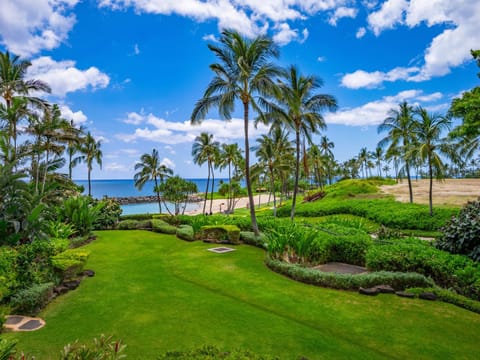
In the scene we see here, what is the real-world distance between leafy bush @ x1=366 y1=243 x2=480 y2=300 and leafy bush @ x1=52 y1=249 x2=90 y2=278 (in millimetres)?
9531

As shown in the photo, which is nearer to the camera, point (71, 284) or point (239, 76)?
point (71, 284)

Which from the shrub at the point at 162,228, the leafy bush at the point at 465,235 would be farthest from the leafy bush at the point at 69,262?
the leafy bush at the point at 465,235

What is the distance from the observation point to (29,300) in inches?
273

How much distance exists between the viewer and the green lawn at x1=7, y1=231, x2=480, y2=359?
18.2ft

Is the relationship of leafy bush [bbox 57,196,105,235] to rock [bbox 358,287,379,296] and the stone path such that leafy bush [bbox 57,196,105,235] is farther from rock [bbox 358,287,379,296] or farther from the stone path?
rock [bbox 358,287,379,296]

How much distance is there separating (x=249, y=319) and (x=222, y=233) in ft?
31.5

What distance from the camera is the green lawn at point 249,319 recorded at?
18.2 feet

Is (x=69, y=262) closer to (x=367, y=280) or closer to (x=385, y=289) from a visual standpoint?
(x=367, y=280)

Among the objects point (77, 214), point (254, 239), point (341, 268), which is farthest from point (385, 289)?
point (77, 214)

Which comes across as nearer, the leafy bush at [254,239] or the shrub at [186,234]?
the leafy bush at [254,239]

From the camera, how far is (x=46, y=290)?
24.5 feet

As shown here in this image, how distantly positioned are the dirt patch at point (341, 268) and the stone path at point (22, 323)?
8.69 metres

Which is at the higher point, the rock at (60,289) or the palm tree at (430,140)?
the palm tree at (430,140)

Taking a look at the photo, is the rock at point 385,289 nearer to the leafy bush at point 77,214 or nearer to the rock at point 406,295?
the rock at point 406,295
